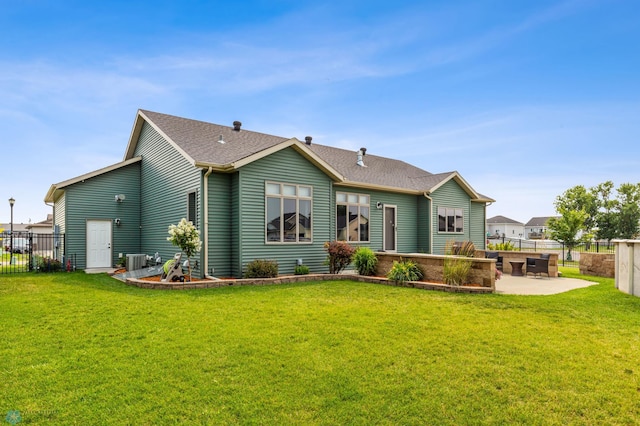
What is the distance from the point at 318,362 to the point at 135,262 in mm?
11004

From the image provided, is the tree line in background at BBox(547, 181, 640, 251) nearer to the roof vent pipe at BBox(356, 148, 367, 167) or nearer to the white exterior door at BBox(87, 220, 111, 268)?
the roof vent pipe at BBox(356, 148, 367, 167)

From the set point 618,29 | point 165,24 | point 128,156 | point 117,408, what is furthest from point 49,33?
point 618,29

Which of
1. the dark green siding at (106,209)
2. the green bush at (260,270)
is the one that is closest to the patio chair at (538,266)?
the green bush at (260,270)

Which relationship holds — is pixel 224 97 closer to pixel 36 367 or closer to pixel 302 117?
pixel 302 117

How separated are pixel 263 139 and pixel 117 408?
42.4 feet

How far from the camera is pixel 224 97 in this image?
16328mm

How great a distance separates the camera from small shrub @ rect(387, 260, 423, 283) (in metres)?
9.91

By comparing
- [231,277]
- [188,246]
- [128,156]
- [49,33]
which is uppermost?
[49,33]

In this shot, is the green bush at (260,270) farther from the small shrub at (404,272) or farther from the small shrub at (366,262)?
the small shrub at (404,272)

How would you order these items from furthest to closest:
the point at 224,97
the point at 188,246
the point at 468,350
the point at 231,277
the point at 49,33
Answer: the point at 224,97 < the point at 49,33 < the point at 231,277 < the point at 188,246 < the point at 468,350

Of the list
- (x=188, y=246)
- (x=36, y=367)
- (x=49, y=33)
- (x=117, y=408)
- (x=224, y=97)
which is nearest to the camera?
(x=117, y=408)

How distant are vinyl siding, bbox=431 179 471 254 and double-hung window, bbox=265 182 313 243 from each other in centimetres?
745

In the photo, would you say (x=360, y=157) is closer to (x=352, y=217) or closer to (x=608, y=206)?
(x=352, y=217)

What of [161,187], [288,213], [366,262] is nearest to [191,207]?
[161,187]
